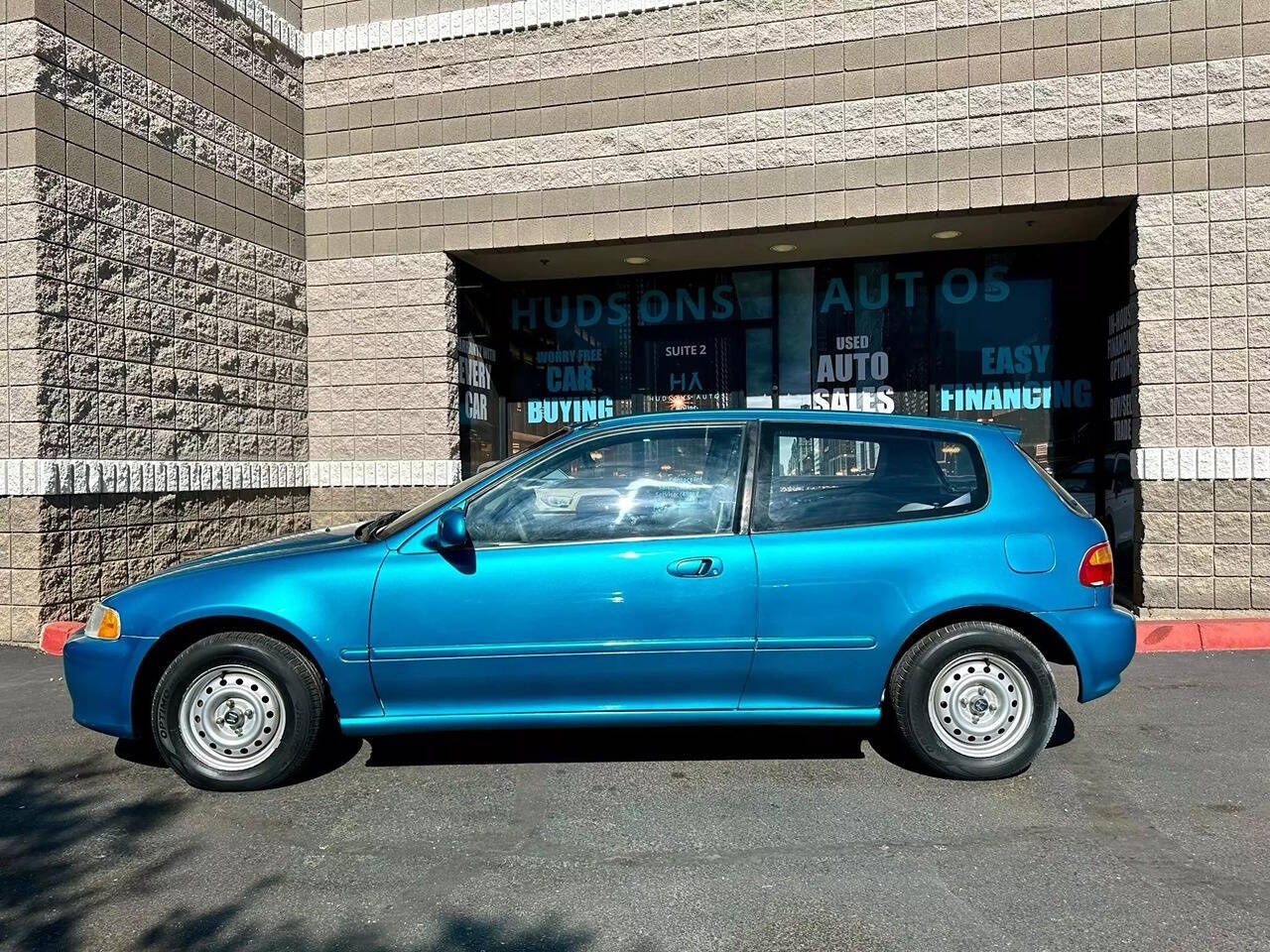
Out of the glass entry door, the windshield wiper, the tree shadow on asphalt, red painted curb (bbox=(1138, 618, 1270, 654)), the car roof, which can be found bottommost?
the tree shadow on asphalt

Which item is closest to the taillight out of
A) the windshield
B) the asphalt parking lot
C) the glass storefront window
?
the asphalt parking lot

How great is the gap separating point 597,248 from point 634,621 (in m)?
6.01

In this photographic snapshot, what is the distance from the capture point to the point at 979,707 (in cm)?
424

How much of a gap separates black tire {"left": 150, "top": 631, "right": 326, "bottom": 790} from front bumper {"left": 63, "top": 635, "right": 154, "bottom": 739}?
0.45 feet

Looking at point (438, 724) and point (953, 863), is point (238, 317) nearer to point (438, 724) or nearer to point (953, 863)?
point (438, 724)

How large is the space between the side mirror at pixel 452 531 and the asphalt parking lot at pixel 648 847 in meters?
1.12

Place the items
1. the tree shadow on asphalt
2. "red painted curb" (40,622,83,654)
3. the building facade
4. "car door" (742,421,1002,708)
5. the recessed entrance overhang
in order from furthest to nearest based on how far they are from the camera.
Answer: the recessed entrance overhang, the building facade, "red painted curb" (40,622,83,654), "car door" (742,421,1002,708), the tree shadow on asphalt

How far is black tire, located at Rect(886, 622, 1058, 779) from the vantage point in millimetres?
4184

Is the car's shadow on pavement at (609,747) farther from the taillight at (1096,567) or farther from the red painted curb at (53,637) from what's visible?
the red painted curb at (53,637)

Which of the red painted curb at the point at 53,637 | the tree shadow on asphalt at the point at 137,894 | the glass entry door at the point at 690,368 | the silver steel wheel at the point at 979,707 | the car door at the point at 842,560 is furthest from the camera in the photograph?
the glass entry door at the point at 690,368

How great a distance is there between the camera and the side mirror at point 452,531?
4008 mm

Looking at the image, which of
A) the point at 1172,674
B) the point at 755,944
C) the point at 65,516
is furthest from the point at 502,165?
the point at 755,944

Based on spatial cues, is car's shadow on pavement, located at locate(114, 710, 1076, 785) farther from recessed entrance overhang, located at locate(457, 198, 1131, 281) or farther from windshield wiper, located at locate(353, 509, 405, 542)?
recessed entrance overhang, located at locate(457, 198, 1131, 281)

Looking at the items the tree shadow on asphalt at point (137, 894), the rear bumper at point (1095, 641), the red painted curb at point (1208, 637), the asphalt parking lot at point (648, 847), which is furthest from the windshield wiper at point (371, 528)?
the red painted curb at point (1208, 637)
